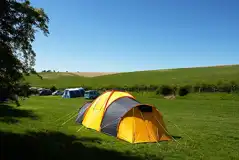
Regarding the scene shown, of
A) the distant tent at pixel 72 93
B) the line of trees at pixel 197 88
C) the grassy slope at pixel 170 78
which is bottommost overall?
the distant tent at pixel 72 93

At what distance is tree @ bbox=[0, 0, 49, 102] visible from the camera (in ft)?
31.2

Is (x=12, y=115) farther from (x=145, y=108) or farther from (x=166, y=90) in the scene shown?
(x=166, y=90)

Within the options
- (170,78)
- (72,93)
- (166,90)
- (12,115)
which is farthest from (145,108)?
(170,78)

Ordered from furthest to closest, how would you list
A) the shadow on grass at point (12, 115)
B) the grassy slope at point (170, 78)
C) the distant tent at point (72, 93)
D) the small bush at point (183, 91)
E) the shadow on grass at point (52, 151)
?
the grassy slope at point (170, 78), the distant tent at point (72, 93), the small bush at point (183, 91), the shadow on grass at point (12, 115), the shadow on grass at point (52, 151)

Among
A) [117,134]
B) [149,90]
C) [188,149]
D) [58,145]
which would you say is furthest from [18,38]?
[149,90]

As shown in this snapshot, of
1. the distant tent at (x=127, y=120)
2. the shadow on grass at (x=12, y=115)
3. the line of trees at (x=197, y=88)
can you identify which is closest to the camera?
the distant tent at (x=127, y=120)

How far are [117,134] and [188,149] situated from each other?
3.45 meters

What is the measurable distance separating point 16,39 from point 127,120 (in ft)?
20.5

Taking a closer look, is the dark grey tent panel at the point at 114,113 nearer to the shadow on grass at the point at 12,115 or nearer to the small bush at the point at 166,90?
the shadow on grass at the point at 12,115

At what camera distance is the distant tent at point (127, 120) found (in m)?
13.0

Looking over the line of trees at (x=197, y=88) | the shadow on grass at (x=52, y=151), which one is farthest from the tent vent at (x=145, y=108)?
the line of trees at (x=197, y=88)

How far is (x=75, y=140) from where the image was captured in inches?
485

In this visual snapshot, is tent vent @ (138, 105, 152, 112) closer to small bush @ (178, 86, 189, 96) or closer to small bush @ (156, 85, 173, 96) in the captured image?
small bush @ (178, 86, 189, 96)

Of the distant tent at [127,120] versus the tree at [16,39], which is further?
the distant tent at [127,120]
